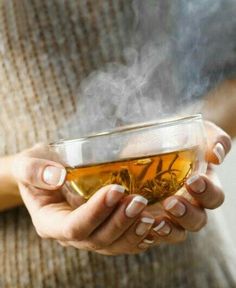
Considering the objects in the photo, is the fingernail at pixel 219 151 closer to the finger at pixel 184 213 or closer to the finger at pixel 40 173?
the finger at pixel 184 213

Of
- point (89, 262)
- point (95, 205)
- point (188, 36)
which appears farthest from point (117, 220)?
point (188, 36)

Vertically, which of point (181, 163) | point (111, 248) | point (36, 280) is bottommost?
point (36, 280)

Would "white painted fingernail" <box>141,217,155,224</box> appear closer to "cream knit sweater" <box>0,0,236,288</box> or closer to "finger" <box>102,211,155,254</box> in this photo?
"finger" <box>102,211,155,254</box>

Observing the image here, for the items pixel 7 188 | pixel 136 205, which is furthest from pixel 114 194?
pixel 7 188

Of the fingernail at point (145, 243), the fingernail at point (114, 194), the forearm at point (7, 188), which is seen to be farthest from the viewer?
the forearm at point (7, 188)

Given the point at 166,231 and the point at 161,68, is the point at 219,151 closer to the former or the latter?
the point at 166,231

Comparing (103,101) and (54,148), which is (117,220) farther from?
(103,101)

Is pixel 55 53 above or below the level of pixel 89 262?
above

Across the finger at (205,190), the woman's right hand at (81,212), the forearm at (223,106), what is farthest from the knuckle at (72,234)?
the forearm at (223,106)
